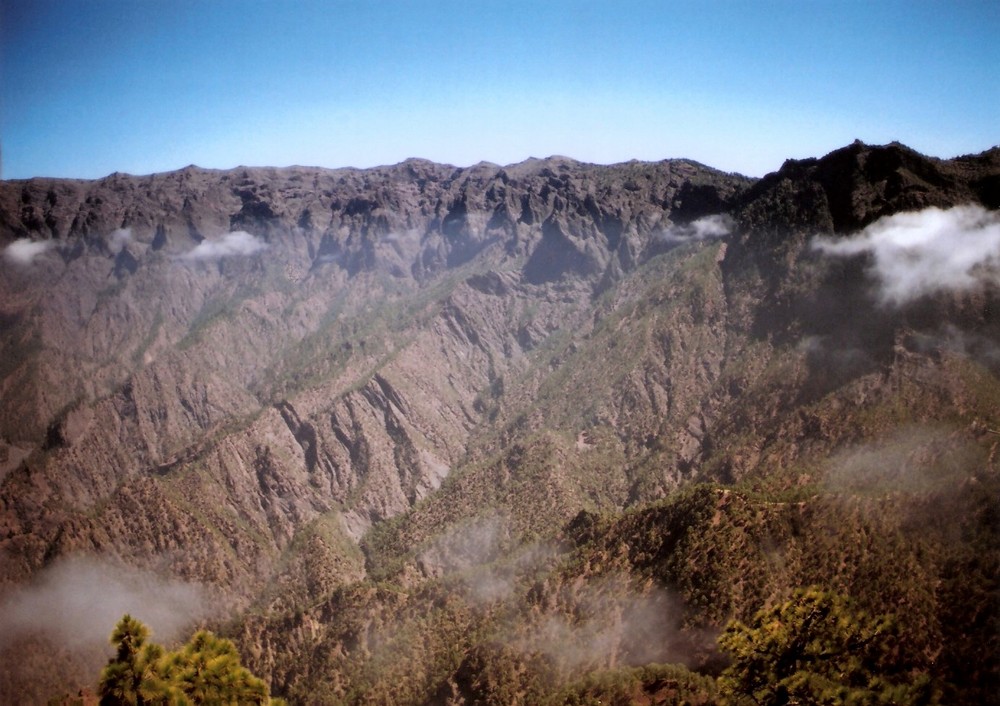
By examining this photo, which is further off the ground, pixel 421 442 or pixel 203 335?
pixel 203 335

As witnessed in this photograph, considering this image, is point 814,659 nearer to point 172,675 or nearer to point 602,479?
point 172,675

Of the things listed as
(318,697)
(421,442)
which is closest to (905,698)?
(318,697)

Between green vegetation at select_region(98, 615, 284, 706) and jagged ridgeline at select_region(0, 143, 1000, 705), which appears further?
jagged ridgeline at select_region(0, 143, 1000, 705)

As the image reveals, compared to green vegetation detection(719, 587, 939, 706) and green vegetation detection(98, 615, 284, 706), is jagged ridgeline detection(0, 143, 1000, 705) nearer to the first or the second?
green vegetation detection(719, 587, 939, 706)

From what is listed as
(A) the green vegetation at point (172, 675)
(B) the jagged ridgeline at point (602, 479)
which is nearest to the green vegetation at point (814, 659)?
(B) the jagged ridgeline at point (602, 479)

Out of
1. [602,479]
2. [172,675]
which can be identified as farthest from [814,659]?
[602,479]

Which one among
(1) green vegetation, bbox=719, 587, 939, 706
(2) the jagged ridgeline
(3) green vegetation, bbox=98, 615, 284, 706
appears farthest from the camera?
(2) the jagged ridgeline

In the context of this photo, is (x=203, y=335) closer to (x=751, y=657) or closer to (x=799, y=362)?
(x=799, y=362)

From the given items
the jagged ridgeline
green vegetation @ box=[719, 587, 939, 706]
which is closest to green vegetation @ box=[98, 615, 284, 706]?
green vegetation @ box=[719, 587, 939, 706]
